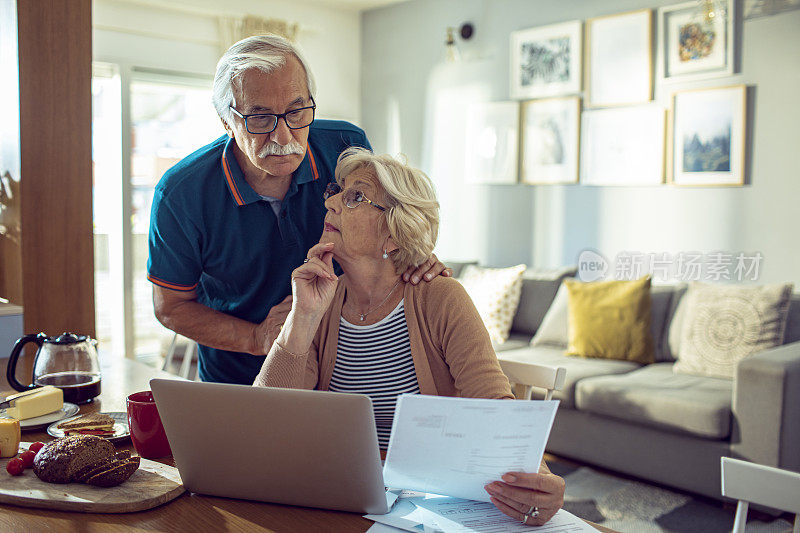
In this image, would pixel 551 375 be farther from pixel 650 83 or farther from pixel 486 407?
pixel 650 83

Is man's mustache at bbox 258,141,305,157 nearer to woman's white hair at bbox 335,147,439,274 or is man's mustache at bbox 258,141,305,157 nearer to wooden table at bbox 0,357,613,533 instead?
woman's white hair at bbox 335,147,439,274

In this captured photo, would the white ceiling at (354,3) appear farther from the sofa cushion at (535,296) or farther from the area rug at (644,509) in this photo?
the area rug at (644,509)

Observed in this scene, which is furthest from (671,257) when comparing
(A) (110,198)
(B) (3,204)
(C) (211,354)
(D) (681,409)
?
(A) (110,198)

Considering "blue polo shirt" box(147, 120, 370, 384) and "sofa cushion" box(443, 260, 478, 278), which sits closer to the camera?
"blue polo shirt" box(147, 120, 370, 384)

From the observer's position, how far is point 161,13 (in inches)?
197

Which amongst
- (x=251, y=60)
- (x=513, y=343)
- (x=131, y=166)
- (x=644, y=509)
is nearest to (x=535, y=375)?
(x=251, y=60)

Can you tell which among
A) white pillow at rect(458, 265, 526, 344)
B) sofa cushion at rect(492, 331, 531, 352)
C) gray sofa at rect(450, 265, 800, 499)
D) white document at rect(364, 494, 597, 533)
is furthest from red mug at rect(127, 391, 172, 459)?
white pillow at rect(458, 265, 526, 344)

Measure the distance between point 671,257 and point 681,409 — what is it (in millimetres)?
1284

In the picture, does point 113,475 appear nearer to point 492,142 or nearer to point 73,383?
point 73,383

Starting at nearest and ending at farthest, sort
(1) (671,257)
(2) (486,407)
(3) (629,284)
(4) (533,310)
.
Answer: (2) (486,407)
(3) (629,284)
(1) (671,257)
(4) (533,310)

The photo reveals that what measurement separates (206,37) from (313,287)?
4.33m

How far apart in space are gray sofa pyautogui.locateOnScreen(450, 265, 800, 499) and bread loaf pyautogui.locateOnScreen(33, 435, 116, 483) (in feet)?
5.78

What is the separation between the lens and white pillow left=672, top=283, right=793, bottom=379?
3.29 metres

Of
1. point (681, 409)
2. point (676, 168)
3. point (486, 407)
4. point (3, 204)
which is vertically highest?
point (676, 168)
